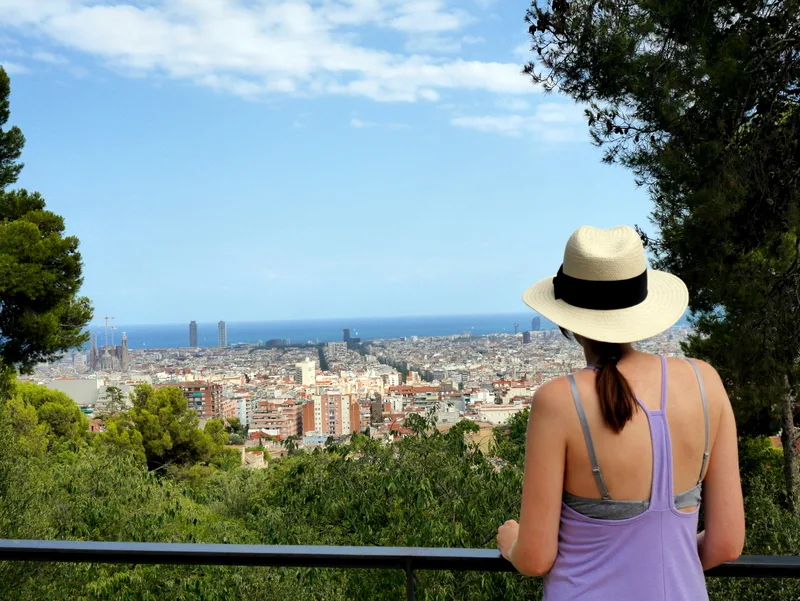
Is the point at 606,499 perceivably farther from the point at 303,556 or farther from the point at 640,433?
the point at 303,556

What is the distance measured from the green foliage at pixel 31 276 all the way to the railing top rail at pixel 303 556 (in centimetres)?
1239

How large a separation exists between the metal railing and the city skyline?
33.6 meters

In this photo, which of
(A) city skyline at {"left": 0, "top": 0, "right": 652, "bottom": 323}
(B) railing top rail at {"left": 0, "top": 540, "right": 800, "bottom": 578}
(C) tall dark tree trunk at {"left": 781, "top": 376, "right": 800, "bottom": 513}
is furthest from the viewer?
(A) city skyline at {"left": 0, "top": 0, "right": 652, "bottom": 323}

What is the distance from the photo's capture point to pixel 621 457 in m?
0.83

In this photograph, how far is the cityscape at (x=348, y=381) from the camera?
19.4m

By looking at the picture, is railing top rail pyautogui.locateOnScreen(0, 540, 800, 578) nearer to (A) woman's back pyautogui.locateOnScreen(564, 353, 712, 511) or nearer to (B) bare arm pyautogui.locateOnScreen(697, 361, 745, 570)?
(B) bare arm pyautogui.locateOnScreen(697, 361, 745, 570)

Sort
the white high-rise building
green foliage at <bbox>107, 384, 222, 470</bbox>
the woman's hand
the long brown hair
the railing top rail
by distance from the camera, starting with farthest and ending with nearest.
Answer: the white high-rise building
green foliage at <bbox>107, 384, 222, 470</bbox>
the railing top rail
the woman's hand
the long brown hair

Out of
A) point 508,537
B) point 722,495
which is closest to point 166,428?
point 508,537

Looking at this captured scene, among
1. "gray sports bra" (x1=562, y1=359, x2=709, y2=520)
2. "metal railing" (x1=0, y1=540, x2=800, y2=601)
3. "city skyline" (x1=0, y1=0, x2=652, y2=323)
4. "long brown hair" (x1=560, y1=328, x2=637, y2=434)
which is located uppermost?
"city skyline" (x1=0, y1=0, x2=652, y2=323)

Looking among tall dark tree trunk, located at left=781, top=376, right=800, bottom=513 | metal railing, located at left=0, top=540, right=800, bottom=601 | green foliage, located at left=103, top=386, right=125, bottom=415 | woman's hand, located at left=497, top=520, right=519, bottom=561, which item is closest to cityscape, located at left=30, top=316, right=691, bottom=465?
green foliage, located at left=103, top=386, right=125, bottom=415

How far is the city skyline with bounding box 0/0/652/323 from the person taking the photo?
47.3 meters

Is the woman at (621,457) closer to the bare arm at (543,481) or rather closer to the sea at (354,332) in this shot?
the bare arm at (543,481)

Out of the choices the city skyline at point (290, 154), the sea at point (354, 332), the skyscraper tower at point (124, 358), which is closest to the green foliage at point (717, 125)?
the city skyline at point (290, 154)

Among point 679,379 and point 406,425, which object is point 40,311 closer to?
point 406,425
